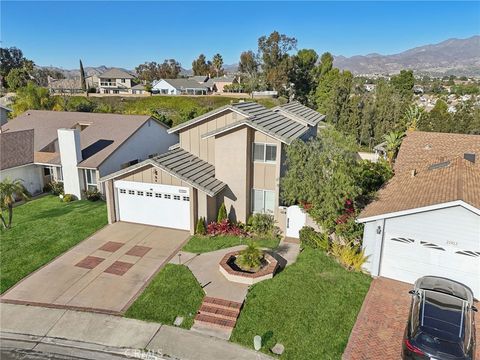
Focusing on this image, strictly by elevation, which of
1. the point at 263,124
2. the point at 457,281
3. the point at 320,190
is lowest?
the point at 457,281

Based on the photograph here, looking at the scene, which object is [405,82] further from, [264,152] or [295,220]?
[295,220]

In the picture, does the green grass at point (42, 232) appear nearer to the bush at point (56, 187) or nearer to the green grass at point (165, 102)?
the bush at point (56, 187)

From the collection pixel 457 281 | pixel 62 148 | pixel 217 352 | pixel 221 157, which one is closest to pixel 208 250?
pixel 221 157

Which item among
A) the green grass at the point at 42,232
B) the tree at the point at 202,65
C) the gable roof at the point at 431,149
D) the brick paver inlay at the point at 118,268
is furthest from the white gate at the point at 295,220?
the tree at the point at 202,65

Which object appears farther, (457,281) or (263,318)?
(457,281)

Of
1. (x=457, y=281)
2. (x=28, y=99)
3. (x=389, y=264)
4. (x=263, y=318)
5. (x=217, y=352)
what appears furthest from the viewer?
(x=28, y=99)

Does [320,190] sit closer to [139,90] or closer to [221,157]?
[221,157]

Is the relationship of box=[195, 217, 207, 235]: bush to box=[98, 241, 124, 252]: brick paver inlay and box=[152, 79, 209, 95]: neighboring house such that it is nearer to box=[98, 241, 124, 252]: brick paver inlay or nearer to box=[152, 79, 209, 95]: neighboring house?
box=[98, 241, 124, 252]: brick paver inlay
